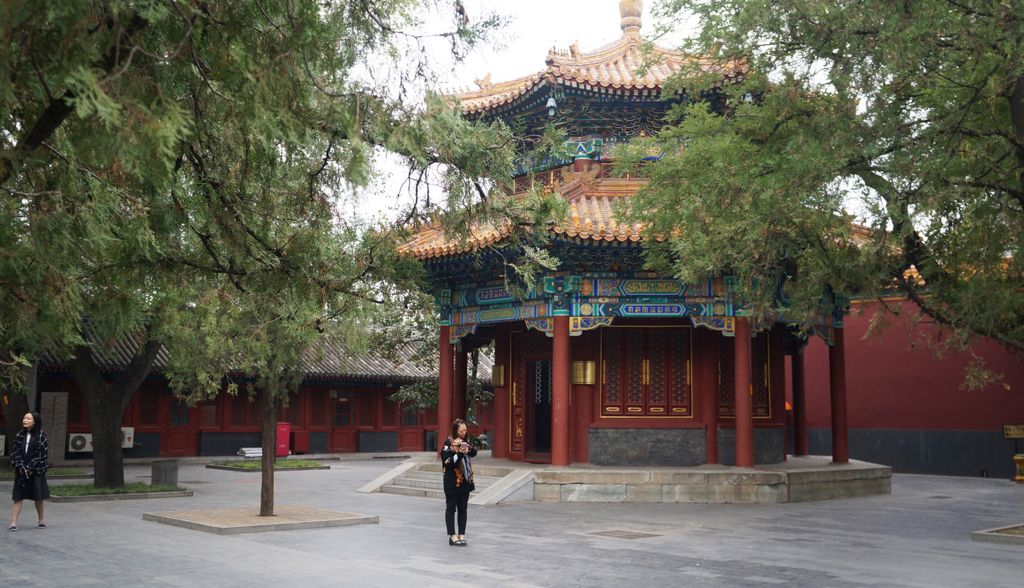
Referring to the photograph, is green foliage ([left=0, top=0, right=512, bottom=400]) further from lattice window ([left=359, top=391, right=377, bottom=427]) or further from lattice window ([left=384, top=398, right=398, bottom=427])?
lattice window ([left=384, top=398, right=398, bottom=427])

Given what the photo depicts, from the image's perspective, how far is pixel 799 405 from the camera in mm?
19047

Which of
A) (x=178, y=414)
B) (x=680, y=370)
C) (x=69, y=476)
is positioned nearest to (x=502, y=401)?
(x=680, y=370)

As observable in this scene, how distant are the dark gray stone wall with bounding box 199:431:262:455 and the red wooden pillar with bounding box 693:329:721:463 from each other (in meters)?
17.0

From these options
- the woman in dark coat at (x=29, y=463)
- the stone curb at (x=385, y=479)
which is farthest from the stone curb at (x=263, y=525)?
the stone curb at (x=385, y=479)

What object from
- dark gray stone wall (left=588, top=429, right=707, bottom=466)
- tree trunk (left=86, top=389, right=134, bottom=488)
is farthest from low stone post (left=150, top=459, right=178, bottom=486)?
dark gray stone wall (left=588, top=429, right=707, bottom=466)

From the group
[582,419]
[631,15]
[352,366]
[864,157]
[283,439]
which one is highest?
[631,15]

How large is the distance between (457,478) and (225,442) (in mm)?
20215

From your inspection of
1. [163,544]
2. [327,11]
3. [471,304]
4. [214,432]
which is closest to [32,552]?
[163,544]

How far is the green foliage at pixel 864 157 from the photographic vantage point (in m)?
8.82

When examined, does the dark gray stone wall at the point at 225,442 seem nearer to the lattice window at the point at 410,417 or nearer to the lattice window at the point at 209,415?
the lattice window at the point at 209,415

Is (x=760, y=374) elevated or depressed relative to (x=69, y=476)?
elevated

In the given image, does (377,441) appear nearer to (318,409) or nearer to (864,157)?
(318,409)

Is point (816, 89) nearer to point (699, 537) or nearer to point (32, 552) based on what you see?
point (699, 537)

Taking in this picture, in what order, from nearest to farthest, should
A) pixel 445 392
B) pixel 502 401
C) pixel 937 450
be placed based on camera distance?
1. pixel 445 392
2. pixel 502 401
3. pixel 937 450
